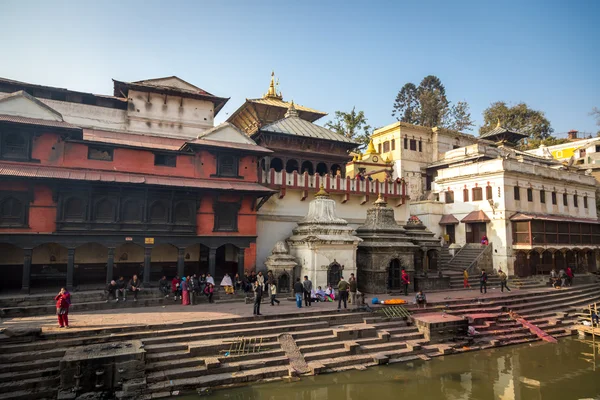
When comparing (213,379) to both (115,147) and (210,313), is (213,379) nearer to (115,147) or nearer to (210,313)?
(210,313)

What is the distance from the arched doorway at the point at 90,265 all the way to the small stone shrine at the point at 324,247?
32.1ft

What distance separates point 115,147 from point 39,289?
723 centimetres

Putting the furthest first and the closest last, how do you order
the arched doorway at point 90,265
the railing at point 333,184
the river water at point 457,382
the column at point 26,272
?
the railing at point 333,184, the arched doorway at point 90,265, the column at point 26,272, the river water at point 457,382

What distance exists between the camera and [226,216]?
1923cm

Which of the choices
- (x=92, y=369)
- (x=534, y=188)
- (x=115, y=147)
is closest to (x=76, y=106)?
(x=115, y=147)

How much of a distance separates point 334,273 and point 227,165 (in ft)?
26.4

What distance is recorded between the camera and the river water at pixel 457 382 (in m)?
10.0

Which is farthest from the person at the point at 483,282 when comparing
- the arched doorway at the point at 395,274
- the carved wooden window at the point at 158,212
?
the carved wooden window at the point at 158,212

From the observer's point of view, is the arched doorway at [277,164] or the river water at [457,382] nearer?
the river water at [457,382]

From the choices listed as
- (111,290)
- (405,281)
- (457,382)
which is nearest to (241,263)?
(111,290)

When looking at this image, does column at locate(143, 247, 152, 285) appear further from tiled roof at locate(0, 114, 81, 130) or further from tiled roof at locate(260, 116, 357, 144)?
tiled roof at locate(260, 116, 357, 144)

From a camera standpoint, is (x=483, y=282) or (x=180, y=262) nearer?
(x=180, y=262)

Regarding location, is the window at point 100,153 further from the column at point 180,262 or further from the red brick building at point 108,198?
the column at point 180,262

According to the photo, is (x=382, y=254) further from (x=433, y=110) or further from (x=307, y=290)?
(x=433, y=110)
